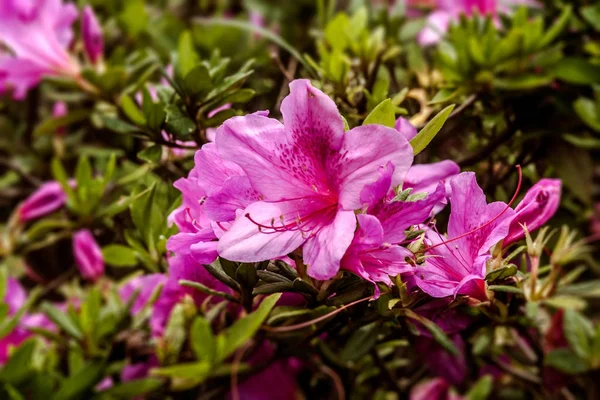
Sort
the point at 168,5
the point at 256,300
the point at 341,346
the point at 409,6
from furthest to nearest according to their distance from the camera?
1. the point at 168,5
2. the point at 409,6
3. the point at 341,346
4. the point at 256,300

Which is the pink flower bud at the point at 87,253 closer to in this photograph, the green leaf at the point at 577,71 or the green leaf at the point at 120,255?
the green leaf at the point at 120,255

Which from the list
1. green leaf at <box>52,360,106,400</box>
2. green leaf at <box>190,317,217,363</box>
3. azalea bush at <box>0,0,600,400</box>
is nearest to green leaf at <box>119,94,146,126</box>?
azalea bush at <box>0,0,600,400</box>

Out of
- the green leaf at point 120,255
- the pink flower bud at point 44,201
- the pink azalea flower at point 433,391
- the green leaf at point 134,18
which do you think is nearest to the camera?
the green leaf at point 120,255

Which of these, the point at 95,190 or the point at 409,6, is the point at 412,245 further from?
the point at 409,6

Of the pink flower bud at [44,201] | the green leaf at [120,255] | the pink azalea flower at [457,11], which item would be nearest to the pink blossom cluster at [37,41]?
the pink flower bud at [44,201]

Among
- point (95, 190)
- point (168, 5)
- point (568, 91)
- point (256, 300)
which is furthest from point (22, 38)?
point (568, 91)

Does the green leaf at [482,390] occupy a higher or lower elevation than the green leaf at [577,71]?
lower

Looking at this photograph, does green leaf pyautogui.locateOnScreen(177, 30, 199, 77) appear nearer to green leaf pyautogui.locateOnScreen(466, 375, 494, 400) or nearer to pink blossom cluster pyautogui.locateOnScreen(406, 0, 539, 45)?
pink blossom cluster pyautogui.locateOnScreen(406, 0, 539, 45)
